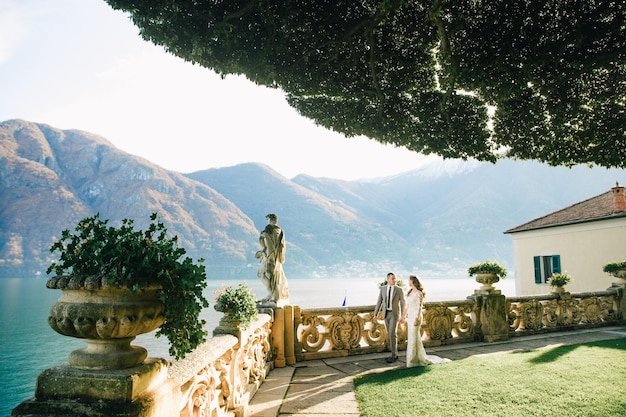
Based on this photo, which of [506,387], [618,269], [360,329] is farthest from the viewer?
[618,269]

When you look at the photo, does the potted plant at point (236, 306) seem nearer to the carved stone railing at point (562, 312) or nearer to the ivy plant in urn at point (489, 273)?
the ivy plant in urn at point (489, 273)

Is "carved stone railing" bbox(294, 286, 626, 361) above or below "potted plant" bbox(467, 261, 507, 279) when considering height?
below

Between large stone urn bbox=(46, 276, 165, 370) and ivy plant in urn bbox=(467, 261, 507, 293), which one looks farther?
ivy plant in urn bbox=(467, 261, 507, 293)

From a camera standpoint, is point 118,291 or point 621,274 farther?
point 621,274

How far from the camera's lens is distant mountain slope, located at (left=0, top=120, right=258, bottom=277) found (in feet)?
447

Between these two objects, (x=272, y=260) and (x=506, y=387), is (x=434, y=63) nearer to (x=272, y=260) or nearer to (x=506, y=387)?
(x=272, y=260)

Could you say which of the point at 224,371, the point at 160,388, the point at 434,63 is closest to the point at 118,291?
the point at 160,388

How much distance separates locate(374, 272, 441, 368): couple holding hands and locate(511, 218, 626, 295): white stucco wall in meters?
18.9

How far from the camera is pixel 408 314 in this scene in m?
8.16

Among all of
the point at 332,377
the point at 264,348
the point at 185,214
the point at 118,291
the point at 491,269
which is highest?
the point at 185,214

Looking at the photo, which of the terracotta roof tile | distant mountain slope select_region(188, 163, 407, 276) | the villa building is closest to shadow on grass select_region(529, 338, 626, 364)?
the villa building

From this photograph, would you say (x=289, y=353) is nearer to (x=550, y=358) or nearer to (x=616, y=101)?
(x=550, y=358)

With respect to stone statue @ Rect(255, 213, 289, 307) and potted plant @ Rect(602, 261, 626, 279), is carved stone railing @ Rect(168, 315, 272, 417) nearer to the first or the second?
stone statue @ Rect(255, 213, 289, 307)

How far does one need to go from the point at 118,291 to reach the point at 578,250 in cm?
2721
